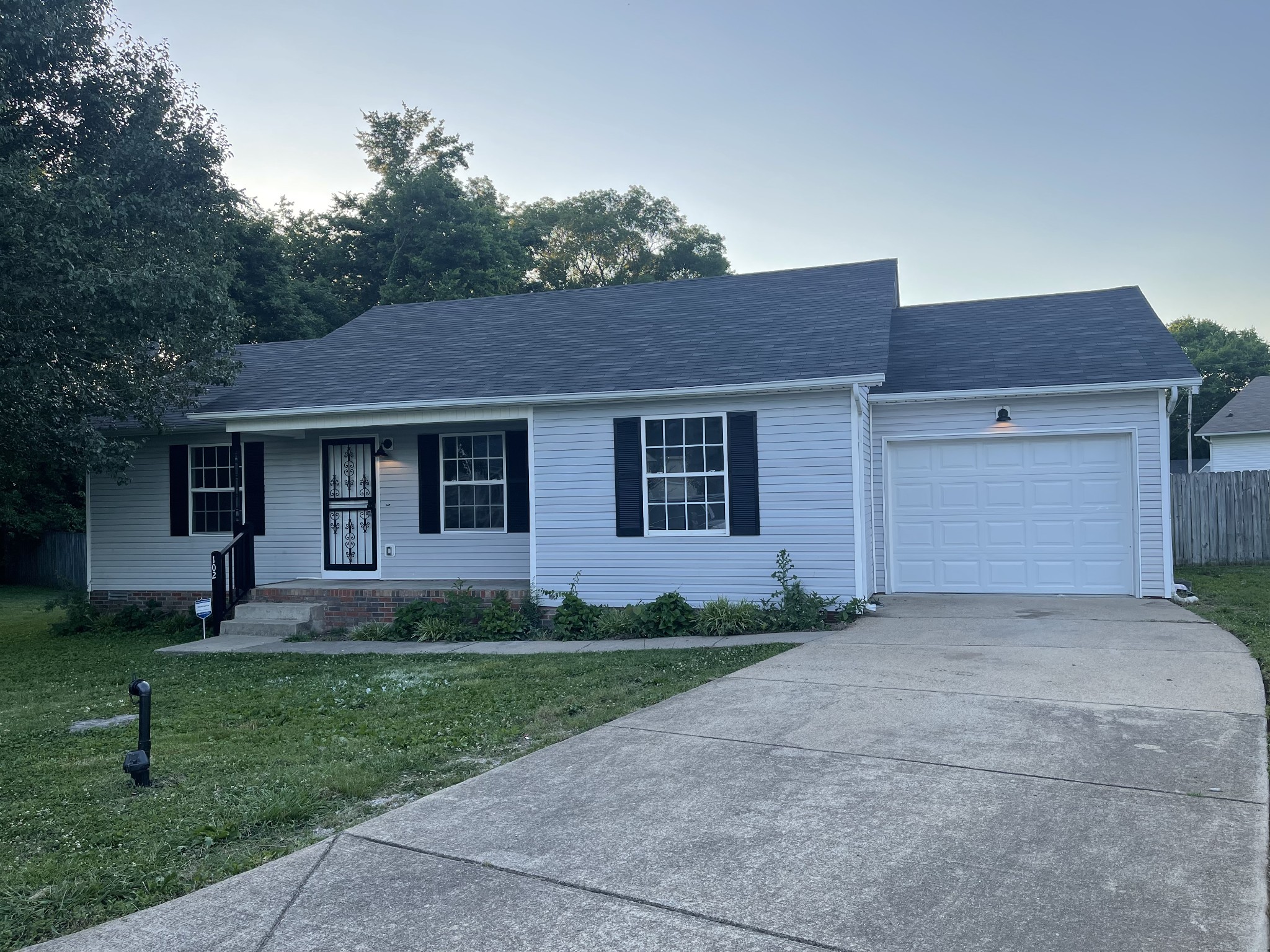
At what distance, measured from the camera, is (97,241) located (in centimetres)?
1115

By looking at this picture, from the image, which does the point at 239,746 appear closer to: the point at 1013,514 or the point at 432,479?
the point at 432,479

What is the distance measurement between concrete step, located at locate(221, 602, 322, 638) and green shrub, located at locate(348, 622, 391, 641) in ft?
2.23

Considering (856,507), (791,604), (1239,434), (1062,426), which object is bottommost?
(791,604)

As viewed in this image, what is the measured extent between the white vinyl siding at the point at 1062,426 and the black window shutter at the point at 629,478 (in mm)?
3295

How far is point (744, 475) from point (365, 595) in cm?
527

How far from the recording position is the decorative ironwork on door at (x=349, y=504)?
13.4m

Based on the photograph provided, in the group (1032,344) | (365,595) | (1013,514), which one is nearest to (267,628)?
(365,595)

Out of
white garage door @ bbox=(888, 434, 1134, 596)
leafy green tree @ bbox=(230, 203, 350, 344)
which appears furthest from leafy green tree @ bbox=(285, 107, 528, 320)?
white garage door @ bbox=(888, 434, 1134, 596)

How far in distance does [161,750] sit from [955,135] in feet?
49.0

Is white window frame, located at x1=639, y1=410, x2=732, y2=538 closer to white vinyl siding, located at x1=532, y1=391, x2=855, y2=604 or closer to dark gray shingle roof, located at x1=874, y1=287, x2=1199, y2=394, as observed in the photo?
white vinyl siding, located at x1=532, y1=391, x2=855, y2=604

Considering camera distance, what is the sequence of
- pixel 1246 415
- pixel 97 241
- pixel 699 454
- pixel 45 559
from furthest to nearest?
pixel 1246 415 → pixel 45 559 → pixel 97 241 → pixel 699 454

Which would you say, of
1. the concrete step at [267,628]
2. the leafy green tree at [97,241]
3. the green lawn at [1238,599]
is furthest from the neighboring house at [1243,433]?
the leafy green tree at [97,241]

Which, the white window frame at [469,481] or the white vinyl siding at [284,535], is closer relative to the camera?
the white window frame at [469,481]

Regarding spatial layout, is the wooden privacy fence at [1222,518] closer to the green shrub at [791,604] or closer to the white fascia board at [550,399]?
the green shrub at [791,604]
